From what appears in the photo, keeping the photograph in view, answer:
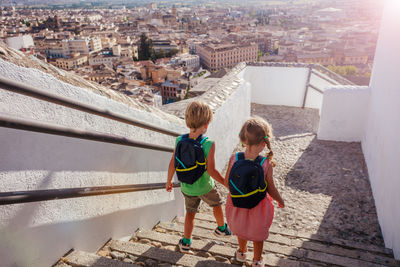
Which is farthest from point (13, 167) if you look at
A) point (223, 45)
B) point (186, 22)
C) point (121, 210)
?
point (186, 22)

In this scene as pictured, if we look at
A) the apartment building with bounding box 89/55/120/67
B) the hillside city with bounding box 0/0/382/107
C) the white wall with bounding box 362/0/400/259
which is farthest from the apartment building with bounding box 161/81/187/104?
the white wall with bounding box 362/0/400/259

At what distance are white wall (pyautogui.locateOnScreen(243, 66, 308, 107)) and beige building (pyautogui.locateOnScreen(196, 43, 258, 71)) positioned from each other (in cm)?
5036

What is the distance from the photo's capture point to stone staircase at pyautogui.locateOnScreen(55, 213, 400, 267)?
199cm

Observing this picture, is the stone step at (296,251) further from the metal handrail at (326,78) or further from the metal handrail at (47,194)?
the metal handrail at (326,78)

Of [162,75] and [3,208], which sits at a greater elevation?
[3,208]

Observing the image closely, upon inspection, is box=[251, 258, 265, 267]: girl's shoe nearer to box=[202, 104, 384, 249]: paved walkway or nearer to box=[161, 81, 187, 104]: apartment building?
box=[202, 104, 384, 249]: paved walkway

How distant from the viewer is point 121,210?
2.31m

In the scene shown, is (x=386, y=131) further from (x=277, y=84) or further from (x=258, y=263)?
(x=277, y=84)

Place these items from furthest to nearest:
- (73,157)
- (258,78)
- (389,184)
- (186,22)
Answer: (186,22) < (258,78) < (389,184) < (73,157)

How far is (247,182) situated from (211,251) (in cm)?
80

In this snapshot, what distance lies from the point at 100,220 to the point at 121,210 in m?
0.25

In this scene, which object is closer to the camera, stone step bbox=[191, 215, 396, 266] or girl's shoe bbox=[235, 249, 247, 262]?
girl's shoe bbox=[235, 249, 247, 262]

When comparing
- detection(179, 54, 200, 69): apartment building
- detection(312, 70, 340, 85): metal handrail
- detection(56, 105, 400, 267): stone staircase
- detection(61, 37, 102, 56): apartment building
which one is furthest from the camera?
detection(61, 37, 102, 56): apartment building

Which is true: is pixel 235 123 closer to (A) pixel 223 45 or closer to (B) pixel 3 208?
(B) pixel 3 208
